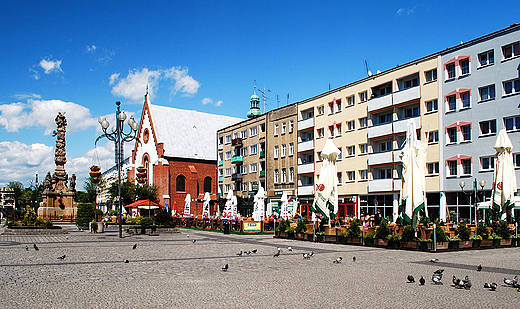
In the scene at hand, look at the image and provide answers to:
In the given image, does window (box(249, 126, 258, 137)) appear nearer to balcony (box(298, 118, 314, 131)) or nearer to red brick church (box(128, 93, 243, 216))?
balcony (box(298, 118, 314, 131))

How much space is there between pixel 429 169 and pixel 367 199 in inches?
311

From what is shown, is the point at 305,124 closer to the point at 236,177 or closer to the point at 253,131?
the point at 253,131

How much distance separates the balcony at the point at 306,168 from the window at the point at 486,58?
2133cm

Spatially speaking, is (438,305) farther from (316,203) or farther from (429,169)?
(429,169)

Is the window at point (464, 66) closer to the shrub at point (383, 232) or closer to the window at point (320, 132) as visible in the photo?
the window at point (320, 132)

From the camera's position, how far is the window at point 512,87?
3294 cm

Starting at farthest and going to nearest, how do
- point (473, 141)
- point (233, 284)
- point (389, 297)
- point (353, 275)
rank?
1. point (473, 141)
2. point (353, 275)
3. point (233, 284)
4. point (389, 297)

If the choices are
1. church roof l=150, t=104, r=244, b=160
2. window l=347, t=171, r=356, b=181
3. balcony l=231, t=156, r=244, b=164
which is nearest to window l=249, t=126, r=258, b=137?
balcony l=231, t=156, r=244, b=164

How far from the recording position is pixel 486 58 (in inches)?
1389

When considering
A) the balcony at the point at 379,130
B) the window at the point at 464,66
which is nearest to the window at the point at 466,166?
the window at the point at 464,66

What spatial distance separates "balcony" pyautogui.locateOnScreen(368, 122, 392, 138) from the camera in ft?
140

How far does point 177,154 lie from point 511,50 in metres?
52.7

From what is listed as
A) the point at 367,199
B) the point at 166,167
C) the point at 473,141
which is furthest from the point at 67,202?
the point at 473,141

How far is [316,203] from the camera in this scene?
876 inches
